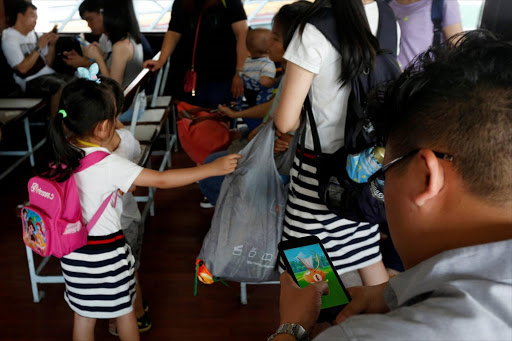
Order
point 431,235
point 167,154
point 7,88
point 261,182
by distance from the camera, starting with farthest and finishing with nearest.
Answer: point 7,88, point 167,154, point 261,182, point 431,235

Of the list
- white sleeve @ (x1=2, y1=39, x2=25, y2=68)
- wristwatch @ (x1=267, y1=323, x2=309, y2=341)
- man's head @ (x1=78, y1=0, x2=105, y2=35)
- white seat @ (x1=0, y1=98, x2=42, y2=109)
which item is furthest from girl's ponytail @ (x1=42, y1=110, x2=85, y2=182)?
white sleeve @ (x1=2, y1=39, x2=25, y2=68)

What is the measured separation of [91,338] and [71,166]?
2.42ft

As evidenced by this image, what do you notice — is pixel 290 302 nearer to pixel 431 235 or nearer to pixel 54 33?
pixel 431 235

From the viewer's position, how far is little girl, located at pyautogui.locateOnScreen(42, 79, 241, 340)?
184 centimetres

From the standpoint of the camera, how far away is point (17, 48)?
15.0 feet

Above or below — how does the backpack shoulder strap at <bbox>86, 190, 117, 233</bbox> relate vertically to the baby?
below

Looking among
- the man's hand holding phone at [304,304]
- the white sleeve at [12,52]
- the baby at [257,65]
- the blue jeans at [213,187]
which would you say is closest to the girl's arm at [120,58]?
the baby at [257,65]

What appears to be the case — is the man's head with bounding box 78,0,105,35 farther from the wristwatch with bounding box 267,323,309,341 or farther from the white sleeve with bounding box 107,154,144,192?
the wristwatch with bounding box 267,323,309,341

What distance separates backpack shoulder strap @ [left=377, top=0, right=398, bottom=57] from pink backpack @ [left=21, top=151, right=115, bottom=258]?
1.03 m

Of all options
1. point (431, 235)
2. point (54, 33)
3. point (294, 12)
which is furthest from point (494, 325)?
point (54, 33)

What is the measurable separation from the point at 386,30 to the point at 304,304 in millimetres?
1101

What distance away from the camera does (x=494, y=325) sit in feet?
1.87

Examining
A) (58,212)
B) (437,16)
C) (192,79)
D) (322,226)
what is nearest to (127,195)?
(58,212)

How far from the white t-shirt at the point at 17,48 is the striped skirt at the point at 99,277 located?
318cm
